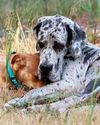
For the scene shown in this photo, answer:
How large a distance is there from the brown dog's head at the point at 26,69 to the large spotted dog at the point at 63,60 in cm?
15

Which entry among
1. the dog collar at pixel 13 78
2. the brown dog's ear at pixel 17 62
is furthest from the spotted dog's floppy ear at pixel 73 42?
the dog collar at pixel 13 78

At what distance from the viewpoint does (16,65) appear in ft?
25.3

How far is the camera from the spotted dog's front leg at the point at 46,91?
7.13 metres

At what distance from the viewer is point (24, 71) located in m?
7.70

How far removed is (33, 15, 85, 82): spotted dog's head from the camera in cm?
745

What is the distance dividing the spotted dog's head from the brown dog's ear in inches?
10.0

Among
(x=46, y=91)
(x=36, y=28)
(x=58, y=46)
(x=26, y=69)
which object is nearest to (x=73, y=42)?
(x=58, y=46)

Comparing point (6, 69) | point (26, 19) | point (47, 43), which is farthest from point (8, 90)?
point (26, 19)

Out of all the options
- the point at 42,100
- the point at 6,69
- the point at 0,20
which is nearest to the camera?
the point at 42,100

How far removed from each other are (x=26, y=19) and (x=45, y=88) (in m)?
4.18

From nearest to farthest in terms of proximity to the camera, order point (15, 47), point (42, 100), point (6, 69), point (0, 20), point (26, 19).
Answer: point (42, 100), point (6, 69), point (15, 47), point (0, 20), point (26, 19)

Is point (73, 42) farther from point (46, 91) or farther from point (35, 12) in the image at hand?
point (35, 12)

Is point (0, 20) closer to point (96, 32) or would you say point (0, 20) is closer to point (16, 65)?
point (96, 32)

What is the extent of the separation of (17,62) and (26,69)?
0.14 metres
